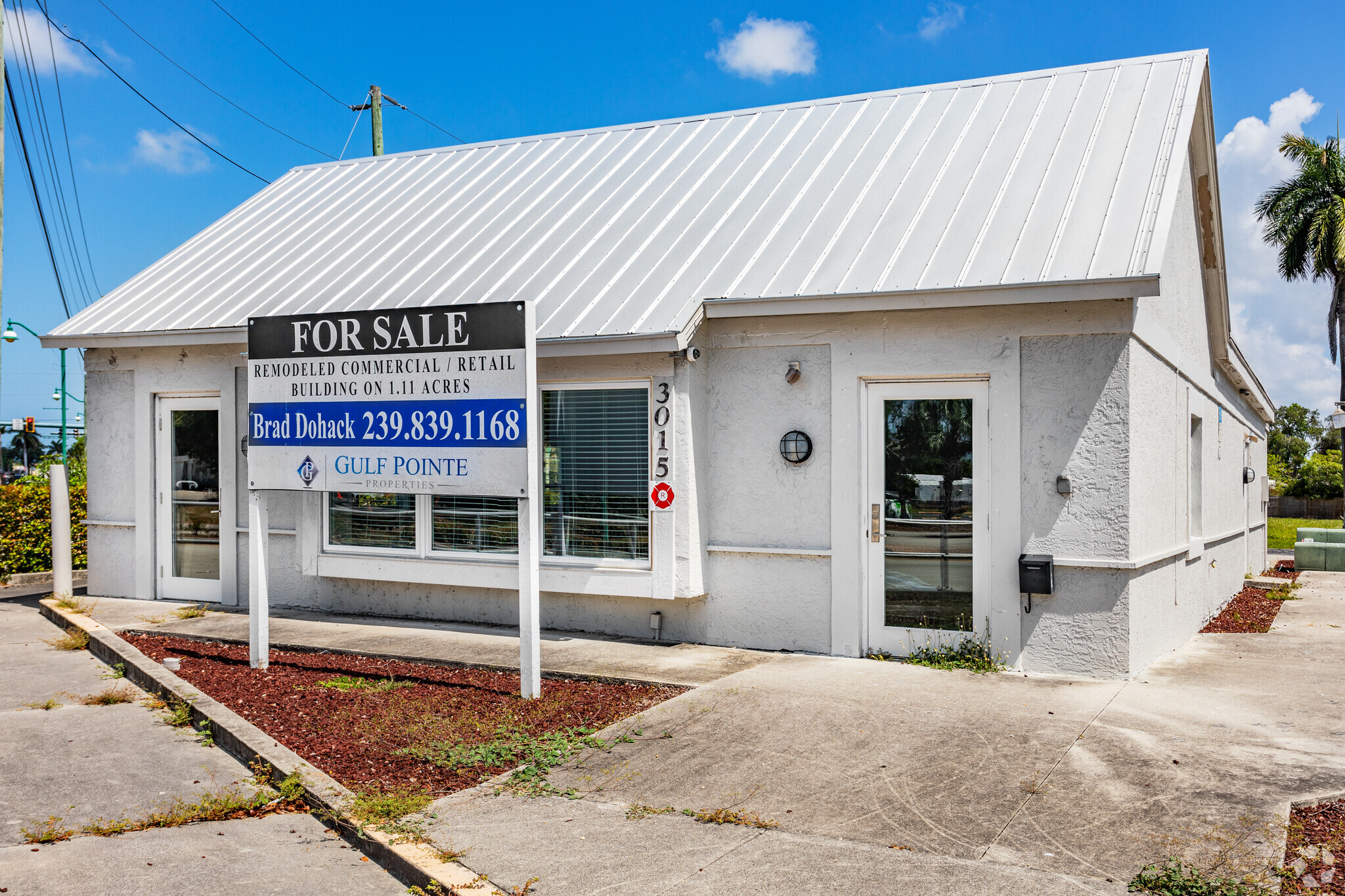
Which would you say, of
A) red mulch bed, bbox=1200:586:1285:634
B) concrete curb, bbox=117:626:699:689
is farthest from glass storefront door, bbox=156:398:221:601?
red mulch bed, bbox=1200:586:1285:634

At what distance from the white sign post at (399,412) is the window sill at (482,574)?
1.33m

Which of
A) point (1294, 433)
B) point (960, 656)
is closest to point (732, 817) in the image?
point (960, 656)

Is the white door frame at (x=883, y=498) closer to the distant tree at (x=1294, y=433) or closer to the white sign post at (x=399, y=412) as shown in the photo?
the white sign post at (x=399, y=412)

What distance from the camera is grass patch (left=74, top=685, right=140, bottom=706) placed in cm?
693

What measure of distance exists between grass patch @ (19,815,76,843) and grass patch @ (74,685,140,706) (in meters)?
2.34

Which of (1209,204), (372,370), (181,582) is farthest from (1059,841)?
(181,582)

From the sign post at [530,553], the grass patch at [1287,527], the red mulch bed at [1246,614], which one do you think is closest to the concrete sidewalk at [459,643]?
the sign post at [530,553]

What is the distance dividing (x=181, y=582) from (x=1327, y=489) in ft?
153

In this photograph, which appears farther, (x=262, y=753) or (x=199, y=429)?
(x=199, y=429)

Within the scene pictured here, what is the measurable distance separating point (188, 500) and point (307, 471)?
4076 millimetres

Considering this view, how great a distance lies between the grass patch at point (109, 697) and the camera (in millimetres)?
6930

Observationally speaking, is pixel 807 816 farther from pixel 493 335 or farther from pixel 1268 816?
pixel 493 335

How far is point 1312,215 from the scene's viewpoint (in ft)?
97.1

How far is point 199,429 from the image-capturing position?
426 inches
